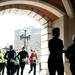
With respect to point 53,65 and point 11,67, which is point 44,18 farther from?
point 53,65

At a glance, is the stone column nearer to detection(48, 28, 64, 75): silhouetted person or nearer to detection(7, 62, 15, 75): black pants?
detection(7, 62, 15, 75): black pants

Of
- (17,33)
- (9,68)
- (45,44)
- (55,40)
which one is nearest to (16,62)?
(9,68)

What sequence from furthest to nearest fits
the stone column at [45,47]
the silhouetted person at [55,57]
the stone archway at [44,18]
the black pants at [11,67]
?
the stone column at [45,47], the stone archway at [44,18], the black pants at [11,67], the silhouetted person at [55,57]

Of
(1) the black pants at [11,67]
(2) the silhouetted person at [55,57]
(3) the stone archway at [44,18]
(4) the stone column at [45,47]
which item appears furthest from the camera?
(4) the stone column at [45,47]

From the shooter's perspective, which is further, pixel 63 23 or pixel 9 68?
pixel 63 23

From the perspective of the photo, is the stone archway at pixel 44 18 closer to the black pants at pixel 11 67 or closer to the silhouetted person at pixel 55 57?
the black pants at pixel 11 67

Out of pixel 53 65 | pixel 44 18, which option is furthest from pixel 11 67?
pixel 44 18

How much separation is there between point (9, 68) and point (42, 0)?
4.16 m

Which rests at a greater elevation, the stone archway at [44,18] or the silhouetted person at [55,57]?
the stone archway at [44,18]

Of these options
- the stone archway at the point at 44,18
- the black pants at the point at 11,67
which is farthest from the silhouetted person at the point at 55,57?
the stone archway at the point at 44,18

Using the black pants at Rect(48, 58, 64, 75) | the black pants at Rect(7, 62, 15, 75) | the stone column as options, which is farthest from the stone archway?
the black pants at Rect(48, 58, 64, 75)

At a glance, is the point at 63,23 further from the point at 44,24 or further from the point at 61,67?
the point at 61,67

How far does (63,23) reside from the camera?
49.0 feet

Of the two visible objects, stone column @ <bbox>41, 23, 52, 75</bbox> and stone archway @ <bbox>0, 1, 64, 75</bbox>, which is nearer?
stone archway @ <bbox>0, 1, 64, 75</bbox>
